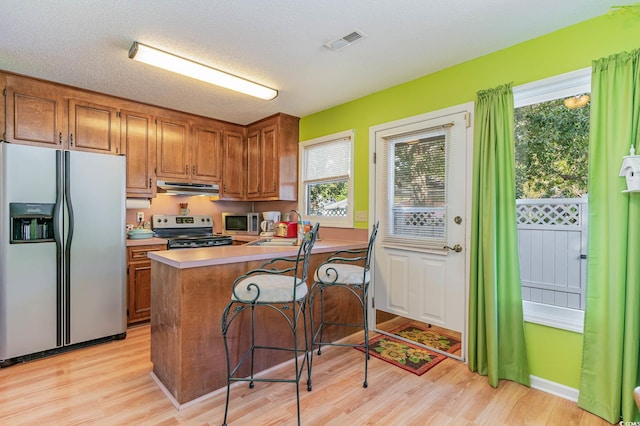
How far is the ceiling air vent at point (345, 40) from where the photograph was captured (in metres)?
2.23

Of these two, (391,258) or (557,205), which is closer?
(557,205)

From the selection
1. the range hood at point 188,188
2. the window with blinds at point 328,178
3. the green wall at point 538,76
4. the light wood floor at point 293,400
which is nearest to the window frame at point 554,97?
the green wall at point 538,76

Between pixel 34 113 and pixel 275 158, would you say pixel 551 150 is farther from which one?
pixel 34 113

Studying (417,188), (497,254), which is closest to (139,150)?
(417,188)

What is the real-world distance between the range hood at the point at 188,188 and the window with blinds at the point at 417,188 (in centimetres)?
236

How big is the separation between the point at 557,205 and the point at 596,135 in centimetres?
56

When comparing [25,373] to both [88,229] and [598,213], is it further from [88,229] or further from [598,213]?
[598,213]

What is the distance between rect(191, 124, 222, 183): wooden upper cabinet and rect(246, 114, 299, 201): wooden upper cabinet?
49cm

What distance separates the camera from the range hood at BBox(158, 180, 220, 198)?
12.6ft

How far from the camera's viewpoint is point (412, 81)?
300cm

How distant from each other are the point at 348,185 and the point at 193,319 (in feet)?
7.14

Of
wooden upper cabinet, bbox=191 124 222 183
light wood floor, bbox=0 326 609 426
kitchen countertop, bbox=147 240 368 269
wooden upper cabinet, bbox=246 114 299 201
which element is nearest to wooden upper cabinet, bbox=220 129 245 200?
wooden upper cabinet, bbox=191 124 222 183

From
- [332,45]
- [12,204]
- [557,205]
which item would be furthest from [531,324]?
[12,204]

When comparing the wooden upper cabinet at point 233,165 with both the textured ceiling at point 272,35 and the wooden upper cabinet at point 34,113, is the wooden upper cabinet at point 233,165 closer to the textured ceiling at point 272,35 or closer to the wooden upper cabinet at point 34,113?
the textured ceiling at point 272,35
